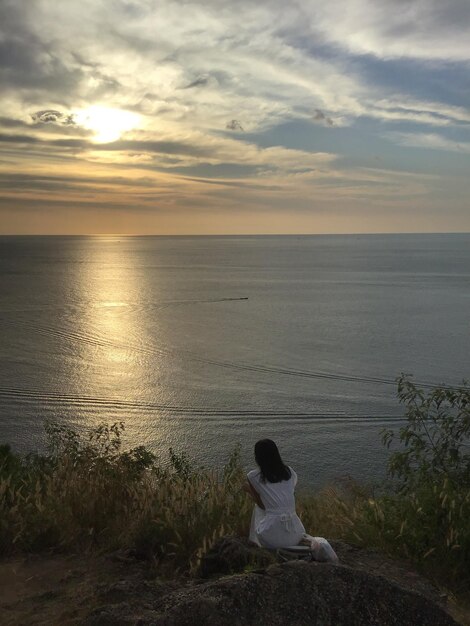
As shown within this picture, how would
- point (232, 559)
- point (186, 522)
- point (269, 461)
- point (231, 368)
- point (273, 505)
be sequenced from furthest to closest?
point (231, 368), point (186, 522), point (269, 461), point (273, 505), point (232, 559)

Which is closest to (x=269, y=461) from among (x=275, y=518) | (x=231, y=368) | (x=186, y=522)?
(x=275, y=518)

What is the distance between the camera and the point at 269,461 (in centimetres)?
767

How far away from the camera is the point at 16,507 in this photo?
8398 mm

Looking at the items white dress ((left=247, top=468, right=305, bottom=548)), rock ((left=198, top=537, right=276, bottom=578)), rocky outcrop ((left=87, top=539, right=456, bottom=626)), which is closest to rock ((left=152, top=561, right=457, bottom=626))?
rocky outcrop ((left=87, top=539, right=456, bottom=626))

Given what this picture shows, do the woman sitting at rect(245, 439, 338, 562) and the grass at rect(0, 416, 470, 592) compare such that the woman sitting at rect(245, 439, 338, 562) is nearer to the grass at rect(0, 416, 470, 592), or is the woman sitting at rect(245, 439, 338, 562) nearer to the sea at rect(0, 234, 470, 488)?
the grass at rect(0, 416, 470, 592)

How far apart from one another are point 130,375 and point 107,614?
38.3 meters

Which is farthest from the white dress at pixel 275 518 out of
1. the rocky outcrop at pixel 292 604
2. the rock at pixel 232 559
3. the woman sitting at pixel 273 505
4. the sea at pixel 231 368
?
the sea at pixel 231 368

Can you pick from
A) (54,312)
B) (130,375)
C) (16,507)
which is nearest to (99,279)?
(54,312)

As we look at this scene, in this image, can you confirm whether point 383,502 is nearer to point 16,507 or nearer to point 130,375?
point 16,507

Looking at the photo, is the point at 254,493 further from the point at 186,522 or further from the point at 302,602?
the point at 302,602

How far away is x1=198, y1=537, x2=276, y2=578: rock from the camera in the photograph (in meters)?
6.86

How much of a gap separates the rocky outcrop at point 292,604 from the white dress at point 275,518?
1.88m

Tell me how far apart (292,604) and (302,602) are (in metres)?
0.09

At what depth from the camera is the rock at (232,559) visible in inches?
270
